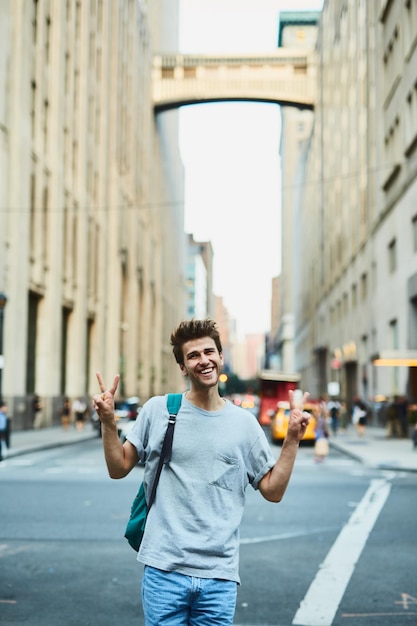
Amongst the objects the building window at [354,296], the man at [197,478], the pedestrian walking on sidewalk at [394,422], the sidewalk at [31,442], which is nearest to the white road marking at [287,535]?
the man at [197,478]

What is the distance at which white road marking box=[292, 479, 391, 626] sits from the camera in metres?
6.53

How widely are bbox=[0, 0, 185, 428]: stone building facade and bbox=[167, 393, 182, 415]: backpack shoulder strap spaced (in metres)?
29.9

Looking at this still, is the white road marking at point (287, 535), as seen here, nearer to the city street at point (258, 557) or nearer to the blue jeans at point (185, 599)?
the city street at point (258, 557)

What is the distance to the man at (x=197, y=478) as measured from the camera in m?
3.54

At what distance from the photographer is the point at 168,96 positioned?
3081 inches

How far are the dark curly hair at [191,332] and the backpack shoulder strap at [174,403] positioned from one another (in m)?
0.16

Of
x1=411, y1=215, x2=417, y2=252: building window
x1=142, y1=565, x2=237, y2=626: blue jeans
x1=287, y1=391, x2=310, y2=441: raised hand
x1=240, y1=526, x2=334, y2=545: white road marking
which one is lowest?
x1=240, y1=526, x2=334, y2=545: white road marking

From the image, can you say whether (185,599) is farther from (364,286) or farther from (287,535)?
(364,286)

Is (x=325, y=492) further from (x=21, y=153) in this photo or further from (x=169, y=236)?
(x=169, y=236)

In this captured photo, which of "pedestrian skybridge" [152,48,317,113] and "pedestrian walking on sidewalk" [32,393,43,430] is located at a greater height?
"pedestrian skybridge" [152,48,317,113]

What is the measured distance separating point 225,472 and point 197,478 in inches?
5.0

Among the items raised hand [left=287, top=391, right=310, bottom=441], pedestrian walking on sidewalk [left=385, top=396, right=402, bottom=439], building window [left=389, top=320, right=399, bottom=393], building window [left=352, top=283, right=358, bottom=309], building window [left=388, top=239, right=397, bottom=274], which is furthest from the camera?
building window [left=352, top=283, right=358, bottom=309]

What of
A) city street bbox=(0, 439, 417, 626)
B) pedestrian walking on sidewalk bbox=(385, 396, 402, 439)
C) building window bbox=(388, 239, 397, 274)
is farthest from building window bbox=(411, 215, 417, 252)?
city street bbox=(0, 439, 417, 626)

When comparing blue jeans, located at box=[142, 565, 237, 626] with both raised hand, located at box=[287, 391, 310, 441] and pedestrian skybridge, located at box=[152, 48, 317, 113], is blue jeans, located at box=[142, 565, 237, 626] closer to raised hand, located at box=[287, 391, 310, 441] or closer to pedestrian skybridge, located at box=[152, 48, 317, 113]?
raised hand, located at box=[287, 391, 310, 441]
